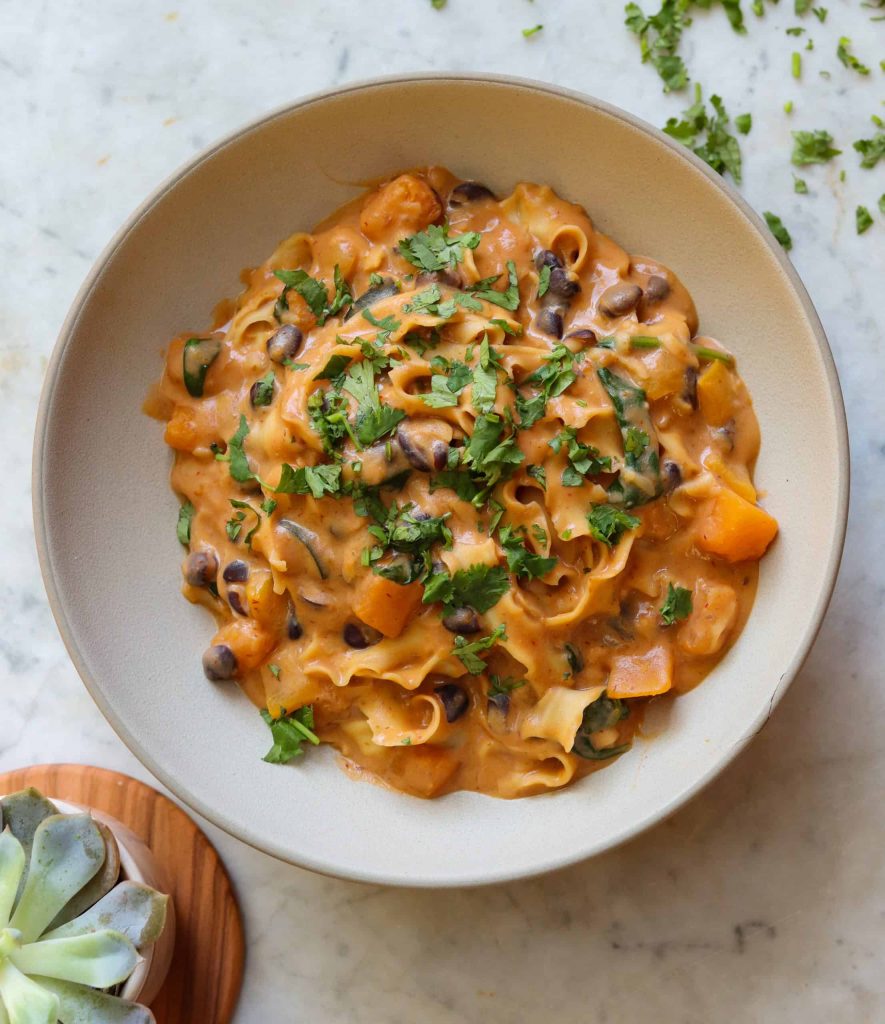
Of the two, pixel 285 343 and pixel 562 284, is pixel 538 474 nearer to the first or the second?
pixel 562 284

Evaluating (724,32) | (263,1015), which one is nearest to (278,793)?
(263,1015)

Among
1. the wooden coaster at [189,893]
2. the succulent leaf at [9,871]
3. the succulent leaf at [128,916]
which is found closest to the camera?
the succulent leaf at [9,871]

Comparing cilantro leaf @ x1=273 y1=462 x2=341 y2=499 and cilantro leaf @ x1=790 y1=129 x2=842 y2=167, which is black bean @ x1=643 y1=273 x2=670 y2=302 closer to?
cilantro leaf @ x1=790 y1=129 x2=842 y2=167

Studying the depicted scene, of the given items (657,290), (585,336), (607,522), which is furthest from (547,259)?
(607,522)

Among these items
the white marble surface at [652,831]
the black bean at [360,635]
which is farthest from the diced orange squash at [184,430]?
the black bean at [360,635]

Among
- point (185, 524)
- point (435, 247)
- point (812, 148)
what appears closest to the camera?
point (435, 247)

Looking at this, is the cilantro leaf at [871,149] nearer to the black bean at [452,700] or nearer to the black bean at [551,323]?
the black bean at [551,323]
